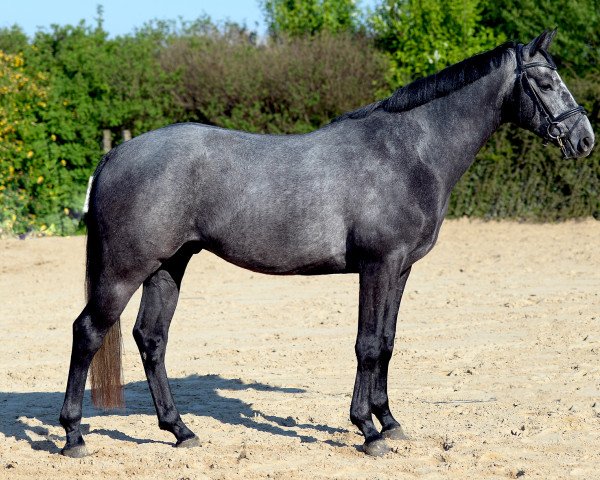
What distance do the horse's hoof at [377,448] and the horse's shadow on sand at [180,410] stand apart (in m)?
0.28

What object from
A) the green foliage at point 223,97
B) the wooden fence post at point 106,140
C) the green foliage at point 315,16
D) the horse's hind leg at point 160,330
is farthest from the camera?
the green foliage at point 315,16

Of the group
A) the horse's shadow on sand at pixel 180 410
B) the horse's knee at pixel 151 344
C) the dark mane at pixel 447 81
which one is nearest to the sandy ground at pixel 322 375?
the horse's shadow on sand at pixel 180 410

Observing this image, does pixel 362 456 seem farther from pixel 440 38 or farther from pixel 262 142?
pixel 440 38

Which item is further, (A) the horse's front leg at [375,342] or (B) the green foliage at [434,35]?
(B) the green foliage at [434,35]

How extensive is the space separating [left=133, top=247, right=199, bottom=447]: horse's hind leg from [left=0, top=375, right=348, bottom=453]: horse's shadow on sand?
0.22 metres

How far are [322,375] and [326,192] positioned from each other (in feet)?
8.00

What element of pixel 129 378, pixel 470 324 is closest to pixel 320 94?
pixel 470 324

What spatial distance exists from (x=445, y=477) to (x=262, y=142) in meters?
2.09

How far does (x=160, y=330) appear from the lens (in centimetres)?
573

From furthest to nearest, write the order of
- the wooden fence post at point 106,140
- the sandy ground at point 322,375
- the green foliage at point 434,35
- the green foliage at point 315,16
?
1. the green foliage at point 315,16
2. the green foliage at point 434,35
3. the wooden fence post at point 106,140
4. the sandy ground at point 322,375

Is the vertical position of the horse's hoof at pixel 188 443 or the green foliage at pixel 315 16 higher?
the green foliage at pixel 315 16

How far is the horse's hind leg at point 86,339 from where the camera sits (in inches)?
212

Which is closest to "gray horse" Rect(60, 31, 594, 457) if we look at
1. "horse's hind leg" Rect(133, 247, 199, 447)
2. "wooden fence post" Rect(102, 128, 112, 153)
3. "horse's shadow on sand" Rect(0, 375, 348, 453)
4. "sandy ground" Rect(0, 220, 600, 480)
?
"horse's hind leg" Rect(133, 247, 199, 447)

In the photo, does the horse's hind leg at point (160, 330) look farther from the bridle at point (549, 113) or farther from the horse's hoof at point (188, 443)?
the bridle at point (549, 113)
